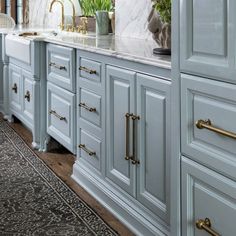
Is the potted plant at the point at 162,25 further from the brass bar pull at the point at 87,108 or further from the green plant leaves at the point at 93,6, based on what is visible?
the green plant leaves at the point at 93,6

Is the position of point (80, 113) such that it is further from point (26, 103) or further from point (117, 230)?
point (26, 103)

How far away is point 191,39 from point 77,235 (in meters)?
1.18

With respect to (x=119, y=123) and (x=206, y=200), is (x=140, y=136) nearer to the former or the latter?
(x=119, y=123)

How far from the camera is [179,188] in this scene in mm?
1668

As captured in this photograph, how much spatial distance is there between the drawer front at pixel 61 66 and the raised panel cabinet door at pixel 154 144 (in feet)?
3.25

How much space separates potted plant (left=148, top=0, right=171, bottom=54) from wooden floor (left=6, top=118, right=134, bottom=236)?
86 cm

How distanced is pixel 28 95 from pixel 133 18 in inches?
44.7

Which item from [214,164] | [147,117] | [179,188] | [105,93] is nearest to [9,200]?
[105,93]

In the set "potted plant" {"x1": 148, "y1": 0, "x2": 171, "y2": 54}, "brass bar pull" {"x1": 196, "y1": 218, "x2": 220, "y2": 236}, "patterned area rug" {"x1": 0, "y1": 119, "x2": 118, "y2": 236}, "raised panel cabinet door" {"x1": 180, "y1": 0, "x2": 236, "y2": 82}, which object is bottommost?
"patterned area rug" {"x1": 0, "y1": 119, "x2": 118, "y2": 236}

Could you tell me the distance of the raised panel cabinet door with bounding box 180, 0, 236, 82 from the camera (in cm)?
135

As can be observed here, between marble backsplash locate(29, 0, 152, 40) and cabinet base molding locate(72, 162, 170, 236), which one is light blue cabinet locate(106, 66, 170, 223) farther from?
marble backsplash locate(29, 0, 152, 40)

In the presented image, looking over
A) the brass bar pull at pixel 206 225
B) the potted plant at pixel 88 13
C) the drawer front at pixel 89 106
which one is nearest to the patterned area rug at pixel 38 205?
the drawer front at pixel 89 106

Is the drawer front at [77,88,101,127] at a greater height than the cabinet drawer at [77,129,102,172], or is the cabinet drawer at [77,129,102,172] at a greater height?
the drawer front at [77,88,101,127]

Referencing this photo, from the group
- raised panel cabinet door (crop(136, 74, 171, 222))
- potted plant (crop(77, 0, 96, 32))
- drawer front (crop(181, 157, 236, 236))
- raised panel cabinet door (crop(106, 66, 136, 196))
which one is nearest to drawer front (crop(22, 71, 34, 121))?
potted plant (crop(77, 0, 96, 32))
